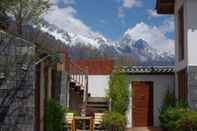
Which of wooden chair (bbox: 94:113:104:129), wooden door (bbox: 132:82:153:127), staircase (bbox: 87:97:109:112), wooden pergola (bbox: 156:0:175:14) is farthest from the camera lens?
staircase (bbox: 87:97:109:112)

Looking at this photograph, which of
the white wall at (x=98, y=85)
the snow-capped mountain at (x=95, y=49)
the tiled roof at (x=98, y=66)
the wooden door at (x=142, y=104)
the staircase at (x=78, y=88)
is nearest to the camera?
the wooden door at (x=142, y=104)

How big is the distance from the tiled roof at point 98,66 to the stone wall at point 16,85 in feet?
36.0

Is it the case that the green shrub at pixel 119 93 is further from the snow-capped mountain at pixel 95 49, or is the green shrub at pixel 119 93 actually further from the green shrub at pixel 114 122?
the snow-capped mountain at pixel 95 49

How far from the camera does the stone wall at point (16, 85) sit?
1504cm

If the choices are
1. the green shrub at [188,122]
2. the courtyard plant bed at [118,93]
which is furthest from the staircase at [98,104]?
the green shrub at [188,122]

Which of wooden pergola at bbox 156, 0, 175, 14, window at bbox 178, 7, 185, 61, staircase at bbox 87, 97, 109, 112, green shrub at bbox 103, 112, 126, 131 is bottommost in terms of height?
green shrub at bbox 103, 112, 126, 131

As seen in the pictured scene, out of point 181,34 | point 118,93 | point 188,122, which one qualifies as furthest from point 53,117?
point 181,34

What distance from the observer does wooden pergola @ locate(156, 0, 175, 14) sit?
22.9 m

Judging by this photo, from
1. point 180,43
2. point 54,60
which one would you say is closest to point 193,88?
point 180,43

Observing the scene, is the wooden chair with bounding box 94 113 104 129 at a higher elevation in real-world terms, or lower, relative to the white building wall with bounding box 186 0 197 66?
lower

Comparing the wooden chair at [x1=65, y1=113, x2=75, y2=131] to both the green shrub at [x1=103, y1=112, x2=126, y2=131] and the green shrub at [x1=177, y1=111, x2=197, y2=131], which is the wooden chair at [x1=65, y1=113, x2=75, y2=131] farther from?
the green shrub at [x1=177, y1=111, x2=197, y2=131]

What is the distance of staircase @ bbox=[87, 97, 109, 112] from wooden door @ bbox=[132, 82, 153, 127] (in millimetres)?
1443

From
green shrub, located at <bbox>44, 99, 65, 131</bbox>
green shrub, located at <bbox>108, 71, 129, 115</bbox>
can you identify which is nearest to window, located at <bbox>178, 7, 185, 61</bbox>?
green shrub, located at <bbox>108, 71, 129, 115</bbox>

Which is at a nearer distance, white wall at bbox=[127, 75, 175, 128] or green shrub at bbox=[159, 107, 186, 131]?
green shrub at bbox=[159, 107, 186, 131]
